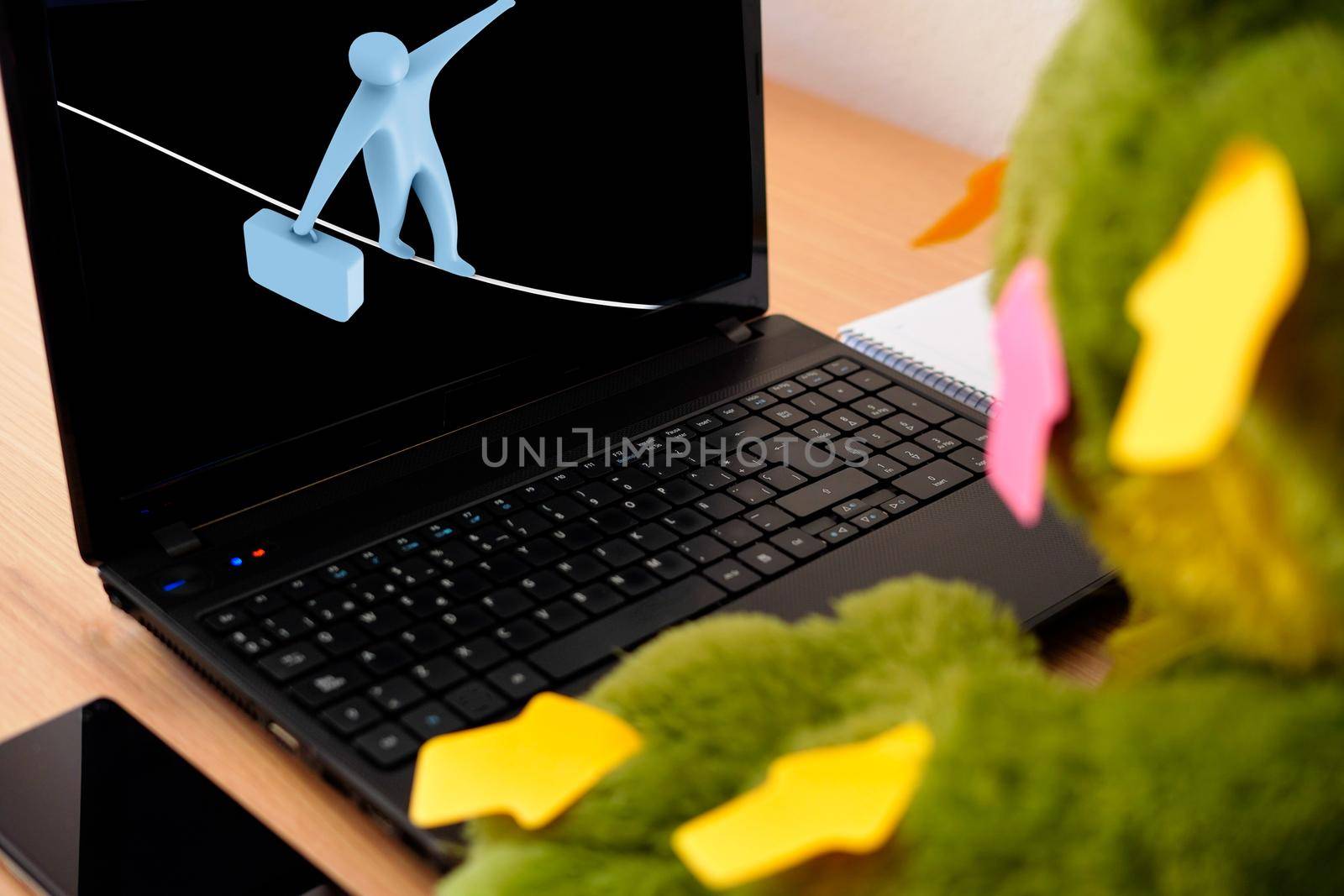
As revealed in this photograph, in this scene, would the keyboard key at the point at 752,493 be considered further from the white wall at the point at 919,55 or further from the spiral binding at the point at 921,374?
the white wall at the point at 919,55

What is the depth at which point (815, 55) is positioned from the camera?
1267 mm

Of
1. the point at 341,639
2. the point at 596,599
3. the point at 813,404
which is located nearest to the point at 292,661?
the point at 341,639

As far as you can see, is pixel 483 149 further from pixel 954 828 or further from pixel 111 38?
pixel 954 828

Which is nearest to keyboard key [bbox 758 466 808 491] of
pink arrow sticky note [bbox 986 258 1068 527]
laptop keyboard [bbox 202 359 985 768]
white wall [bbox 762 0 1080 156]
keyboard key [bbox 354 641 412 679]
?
laptop keyboard [bbox 202 359 985 768]

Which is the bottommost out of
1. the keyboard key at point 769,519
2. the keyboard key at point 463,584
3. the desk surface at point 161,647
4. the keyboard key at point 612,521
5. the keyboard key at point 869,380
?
the desk surface at point 161,647

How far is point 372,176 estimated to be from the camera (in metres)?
0.60

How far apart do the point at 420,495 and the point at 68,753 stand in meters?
0.19

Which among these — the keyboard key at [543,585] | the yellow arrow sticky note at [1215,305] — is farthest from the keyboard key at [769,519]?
the yellow arrow sticky note at [1215,305]

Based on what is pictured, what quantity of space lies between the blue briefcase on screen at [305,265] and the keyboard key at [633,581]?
18cm

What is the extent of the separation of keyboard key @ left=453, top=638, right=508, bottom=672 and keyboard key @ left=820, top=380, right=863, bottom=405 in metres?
0.28

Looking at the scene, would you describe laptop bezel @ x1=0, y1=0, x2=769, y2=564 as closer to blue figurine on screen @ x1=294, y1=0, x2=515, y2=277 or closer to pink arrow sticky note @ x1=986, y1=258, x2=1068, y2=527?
blue figurine on screen @ x1=294, y1=0, x2=515, y2=277

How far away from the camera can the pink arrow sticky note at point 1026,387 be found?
0.30 metres

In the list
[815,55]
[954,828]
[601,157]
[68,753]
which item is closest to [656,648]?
[954,828]

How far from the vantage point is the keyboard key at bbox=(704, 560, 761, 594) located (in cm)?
56
